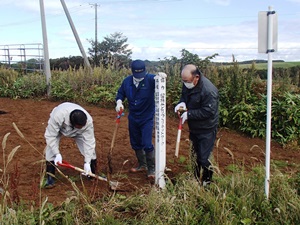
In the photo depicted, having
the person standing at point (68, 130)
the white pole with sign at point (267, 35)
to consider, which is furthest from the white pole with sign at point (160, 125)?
the white pole with sign at point (267, 35)

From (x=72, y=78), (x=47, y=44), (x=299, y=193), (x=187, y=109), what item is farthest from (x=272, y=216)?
(x=47, y=44)

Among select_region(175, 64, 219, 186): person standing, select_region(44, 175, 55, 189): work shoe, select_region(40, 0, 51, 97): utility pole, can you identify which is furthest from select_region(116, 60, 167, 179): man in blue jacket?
select_region(40, 0, 51, 97): utility pole

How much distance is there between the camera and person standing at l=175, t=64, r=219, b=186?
450 cm

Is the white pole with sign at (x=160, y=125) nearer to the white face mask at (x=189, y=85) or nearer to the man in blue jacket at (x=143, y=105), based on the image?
the white face mask at (x=189, y=85)

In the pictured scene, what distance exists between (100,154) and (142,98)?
1572 mm

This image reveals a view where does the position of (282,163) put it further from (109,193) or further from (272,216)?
(109,193)

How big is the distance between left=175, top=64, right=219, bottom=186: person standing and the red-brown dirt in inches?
10.3

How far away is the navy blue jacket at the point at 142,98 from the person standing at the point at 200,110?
631mm

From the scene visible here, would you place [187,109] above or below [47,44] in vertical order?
below

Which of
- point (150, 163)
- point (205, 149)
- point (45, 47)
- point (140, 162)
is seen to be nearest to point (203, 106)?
point (205, 149)

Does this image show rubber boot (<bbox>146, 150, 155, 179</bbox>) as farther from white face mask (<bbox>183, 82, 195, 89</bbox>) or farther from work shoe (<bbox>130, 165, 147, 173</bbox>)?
white face mask (<bbox>183, 82, 195, 89</bbox>)

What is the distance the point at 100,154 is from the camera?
632 centimetres

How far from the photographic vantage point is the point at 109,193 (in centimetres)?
439

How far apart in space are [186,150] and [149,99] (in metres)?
1.95
